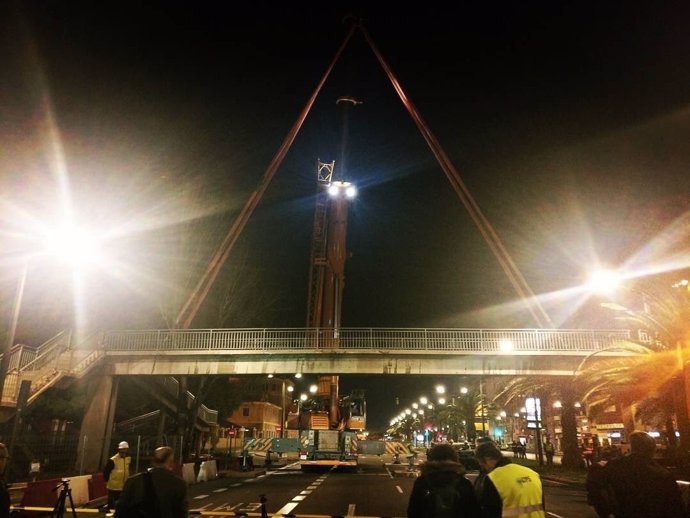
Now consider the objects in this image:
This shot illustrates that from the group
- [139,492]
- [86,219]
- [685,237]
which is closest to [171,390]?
[86,219]

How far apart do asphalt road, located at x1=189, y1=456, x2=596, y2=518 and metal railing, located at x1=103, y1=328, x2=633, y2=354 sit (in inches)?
282

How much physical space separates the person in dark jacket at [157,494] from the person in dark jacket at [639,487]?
403cm

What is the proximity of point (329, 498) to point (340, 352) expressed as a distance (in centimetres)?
1216

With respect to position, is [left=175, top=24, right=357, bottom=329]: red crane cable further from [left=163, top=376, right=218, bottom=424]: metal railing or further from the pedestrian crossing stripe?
the pedestrian crossing stripe

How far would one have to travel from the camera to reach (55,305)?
30859mm

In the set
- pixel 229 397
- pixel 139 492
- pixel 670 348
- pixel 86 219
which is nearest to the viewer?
pixel 139 492

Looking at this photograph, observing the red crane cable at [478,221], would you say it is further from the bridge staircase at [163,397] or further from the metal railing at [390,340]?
the bridge staircase at [163,397]

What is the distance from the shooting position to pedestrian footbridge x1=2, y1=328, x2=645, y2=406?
1106 inches

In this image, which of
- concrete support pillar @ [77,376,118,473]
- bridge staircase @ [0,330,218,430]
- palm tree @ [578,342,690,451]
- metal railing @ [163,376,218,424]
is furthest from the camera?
metal railing @ [163,376,218,424]

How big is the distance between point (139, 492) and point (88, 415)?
27.1 metres

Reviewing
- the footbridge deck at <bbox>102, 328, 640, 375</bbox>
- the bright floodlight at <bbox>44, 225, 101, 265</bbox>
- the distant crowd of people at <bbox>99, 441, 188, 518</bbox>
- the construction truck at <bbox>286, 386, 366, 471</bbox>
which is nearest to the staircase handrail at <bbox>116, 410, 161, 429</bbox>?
the footbridge deck at <bbox>102, 328, 640, 375</bbox>

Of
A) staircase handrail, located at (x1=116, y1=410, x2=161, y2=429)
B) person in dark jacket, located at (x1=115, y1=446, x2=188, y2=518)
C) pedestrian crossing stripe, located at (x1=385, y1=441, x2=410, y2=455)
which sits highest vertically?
staircase handrail, located at (x1=116, y1=410, x2=161, y2=429)

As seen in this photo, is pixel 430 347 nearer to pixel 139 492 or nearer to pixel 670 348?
pixel 670 348

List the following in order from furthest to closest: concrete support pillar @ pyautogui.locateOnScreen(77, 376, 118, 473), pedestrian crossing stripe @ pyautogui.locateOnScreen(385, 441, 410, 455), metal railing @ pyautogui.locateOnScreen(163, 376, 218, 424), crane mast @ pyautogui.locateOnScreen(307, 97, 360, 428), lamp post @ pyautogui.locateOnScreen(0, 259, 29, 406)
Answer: metal railing @ pyautogui.locateOnScreen(163, 376, 218, 424)
pedestrian crossing stripe @ pyautogui.locateOnScreen(385, 441, 410, 455)
crane mast @ pyautogui.locateOnScreen(307, 97, 360, 428)
concrete support pillar @ pyautogui.locateOnScreen(77, 376, 118, 473)
lamp post @ pyautogui.locateOnScreen(0, 259, 29, 406)
